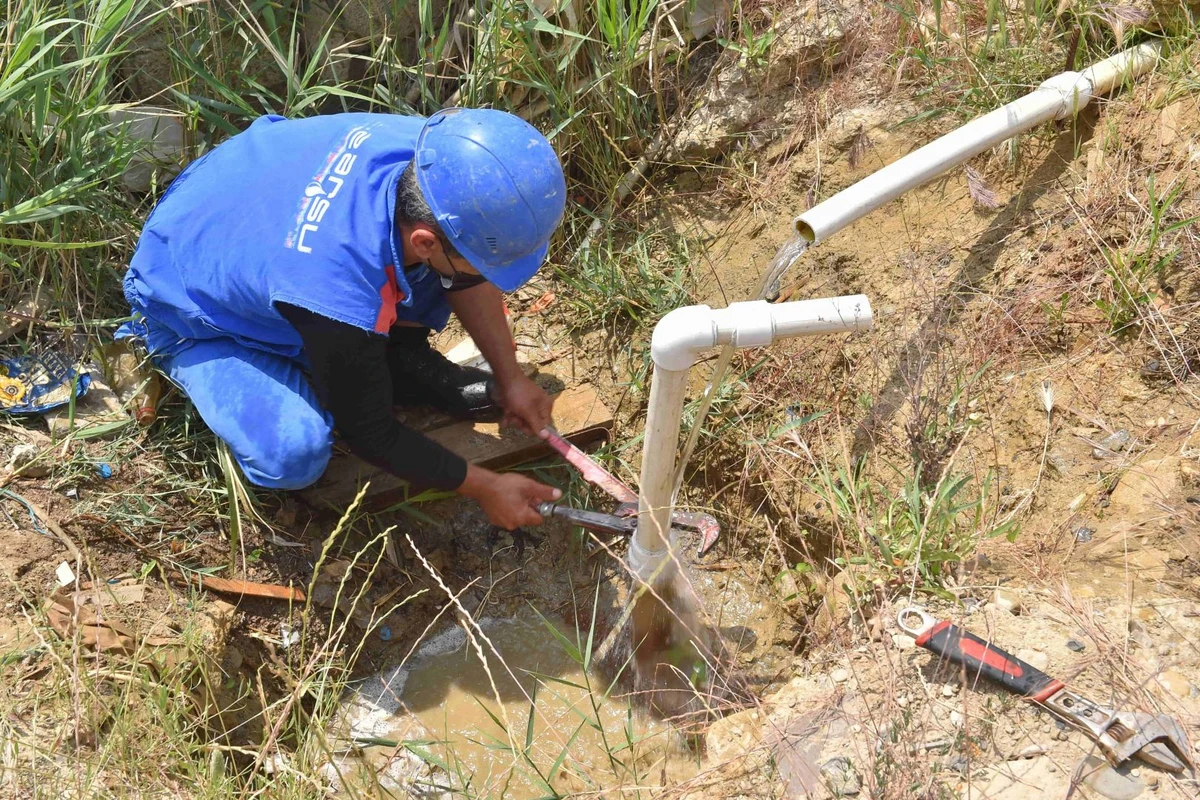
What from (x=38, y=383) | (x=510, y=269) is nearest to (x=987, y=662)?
(x=510, y=269)

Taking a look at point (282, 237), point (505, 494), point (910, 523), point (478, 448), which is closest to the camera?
point (282, 237)

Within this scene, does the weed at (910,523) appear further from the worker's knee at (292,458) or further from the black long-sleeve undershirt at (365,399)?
the worker's knee at (292,458)

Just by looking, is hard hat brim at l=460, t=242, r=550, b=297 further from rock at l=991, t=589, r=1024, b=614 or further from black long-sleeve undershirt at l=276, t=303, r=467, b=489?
rock at l=991, t=589, r=1024, b=614

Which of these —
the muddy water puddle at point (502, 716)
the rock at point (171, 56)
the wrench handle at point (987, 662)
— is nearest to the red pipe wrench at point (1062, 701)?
the wrench handle at point (987, 662)

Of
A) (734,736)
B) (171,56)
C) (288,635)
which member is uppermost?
(171,56)

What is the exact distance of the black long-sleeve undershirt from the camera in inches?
82.7

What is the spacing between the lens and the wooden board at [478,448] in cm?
267

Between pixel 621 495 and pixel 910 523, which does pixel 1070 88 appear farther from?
pixel 621 495

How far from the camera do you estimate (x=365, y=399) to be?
2203mm

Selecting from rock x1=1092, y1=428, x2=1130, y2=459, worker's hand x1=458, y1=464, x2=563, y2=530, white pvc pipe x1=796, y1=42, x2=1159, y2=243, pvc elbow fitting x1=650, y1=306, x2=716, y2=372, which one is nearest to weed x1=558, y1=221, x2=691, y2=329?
white pvc pipe x1=796, y1=42, x2=1159, y2=243

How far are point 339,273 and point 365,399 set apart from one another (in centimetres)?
31

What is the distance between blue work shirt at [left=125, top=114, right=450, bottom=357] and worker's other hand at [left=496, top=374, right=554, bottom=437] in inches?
14.9

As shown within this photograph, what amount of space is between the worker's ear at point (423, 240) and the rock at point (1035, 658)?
60.3 inches

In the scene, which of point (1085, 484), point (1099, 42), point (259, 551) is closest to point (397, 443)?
point (259, 551)
